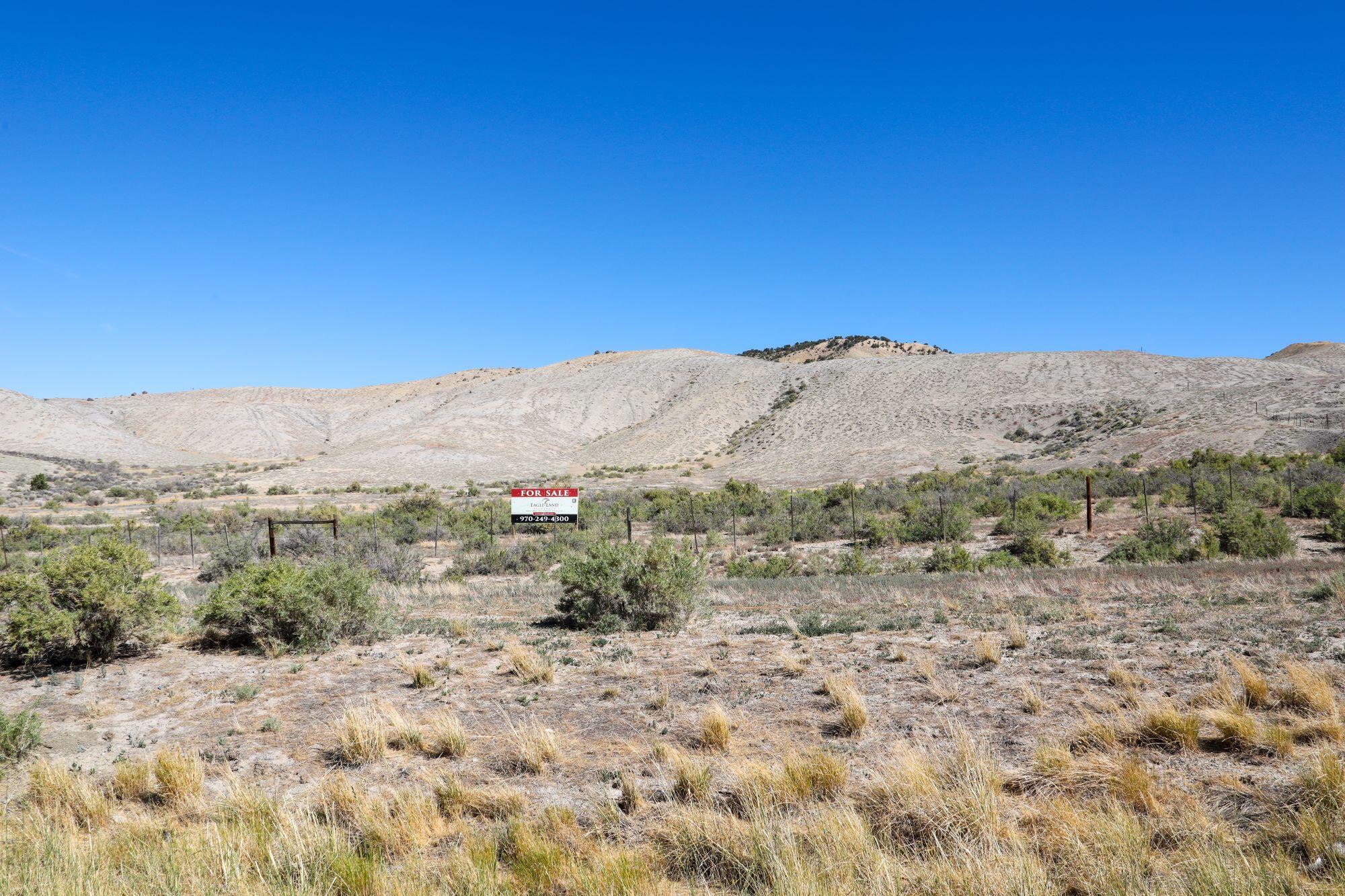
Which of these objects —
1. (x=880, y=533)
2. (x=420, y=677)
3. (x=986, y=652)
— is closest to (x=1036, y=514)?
(x=880, y=533)

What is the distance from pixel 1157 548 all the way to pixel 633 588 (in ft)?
47.2

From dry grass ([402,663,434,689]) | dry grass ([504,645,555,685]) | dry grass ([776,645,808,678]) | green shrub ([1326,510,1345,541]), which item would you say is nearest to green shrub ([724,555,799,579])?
dry grass ([776,645,808,678])

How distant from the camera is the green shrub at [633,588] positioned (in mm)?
13695

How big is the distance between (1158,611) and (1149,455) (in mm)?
41013

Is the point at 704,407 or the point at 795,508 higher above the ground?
the point at 704,407

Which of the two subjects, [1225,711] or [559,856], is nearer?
[559,856]

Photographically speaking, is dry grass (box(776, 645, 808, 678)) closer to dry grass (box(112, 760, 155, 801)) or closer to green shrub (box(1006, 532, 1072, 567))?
dry grass (box(112, 760, 155, 801))

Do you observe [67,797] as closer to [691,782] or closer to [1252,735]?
[691,782]

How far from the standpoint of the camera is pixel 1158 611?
12570 mm

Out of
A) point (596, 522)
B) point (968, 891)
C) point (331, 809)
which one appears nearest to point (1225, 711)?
point (968, 891)

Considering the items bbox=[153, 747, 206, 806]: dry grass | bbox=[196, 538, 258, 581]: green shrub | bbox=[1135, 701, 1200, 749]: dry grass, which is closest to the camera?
bbox=[153, 747, 206, 806]: dry grass

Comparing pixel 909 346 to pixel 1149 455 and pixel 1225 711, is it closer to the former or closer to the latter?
pixel 1149 455

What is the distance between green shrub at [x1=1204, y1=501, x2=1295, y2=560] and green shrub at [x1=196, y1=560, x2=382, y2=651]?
1977cm

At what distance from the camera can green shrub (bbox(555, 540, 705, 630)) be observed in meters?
13.7
